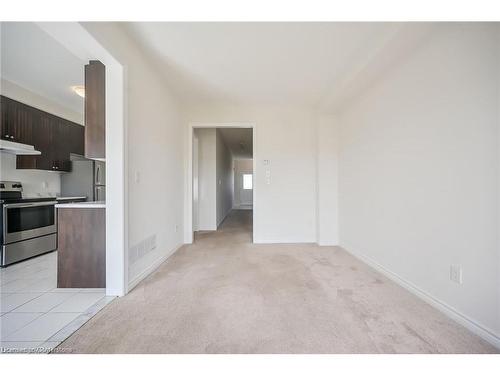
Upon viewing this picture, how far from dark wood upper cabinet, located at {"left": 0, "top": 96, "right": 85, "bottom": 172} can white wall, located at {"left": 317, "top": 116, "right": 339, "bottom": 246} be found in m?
4.47

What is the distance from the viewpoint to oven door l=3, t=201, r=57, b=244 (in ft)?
8.77

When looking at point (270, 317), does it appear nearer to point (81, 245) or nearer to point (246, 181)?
point (81, 245)

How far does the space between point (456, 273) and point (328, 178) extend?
2.26 metres

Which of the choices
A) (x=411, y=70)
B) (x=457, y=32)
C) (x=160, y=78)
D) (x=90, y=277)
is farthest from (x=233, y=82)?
(x=90, y=277)

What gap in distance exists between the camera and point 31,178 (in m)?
3.38

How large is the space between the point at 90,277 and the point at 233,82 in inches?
112

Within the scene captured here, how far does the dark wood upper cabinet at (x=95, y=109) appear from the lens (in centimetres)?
202

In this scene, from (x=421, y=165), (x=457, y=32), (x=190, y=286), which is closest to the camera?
(x=457, y=32)

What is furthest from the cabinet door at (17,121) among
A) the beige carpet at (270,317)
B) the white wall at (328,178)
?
the white wall at (328,178)

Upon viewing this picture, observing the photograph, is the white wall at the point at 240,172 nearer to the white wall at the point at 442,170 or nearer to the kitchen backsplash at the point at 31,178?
the kitchen backsplash at the point at 31,178
